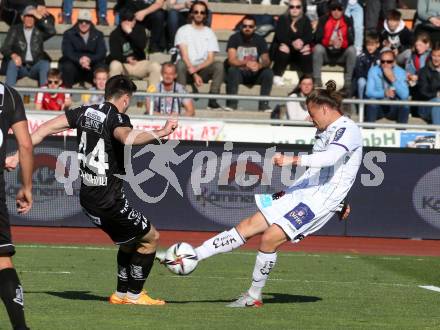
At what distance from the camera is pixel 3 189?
749 cm

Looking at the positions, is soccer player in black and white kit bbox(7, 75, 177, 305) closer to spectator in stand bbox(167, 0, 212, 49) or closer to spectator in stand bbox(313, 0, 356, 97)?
spectator in stand bbox(313, 0, 356, 97)

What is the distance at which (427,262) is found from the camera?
15.0m

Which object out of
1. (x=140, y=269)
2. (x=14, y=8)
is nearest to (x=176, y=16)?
(x=14, y=8)

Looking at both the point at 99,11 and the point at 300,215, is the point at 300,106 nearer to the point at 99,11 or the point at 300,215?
the point at 99,11

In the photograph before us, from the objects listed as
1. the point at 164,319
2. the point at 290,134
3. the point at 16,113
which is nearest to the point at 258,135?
the point at 290,134

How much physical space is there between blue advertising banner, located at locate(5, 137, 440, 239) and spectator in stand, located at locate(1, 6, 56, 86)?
365cm

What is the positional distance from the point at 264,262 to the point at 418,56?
40.7 feet

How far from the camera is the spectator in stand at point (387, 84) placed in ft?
67.5

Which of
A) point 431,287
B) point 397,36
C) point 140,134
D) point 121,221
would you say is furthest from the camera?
point 397,36

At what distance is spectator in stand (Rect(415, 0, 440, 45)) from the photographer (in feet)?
73.3

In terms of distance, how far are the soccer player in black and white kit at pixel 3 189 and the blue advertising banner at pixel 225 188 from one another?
1035 centimetres

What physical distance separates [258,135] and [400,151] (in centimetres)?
244

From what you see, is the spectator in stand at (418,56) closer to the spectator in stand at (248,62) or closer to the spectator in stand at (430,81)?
the spectator in stand at (430,81)

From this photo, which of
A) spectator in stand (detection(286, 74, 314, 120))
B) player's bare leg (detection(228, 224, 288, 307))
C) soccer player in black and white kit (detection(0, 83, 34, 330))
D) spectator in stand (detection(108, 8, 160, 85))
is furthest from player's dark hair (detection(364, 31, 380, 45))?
soccer player in black and white kit (detection(0, 83, 34, 330))
